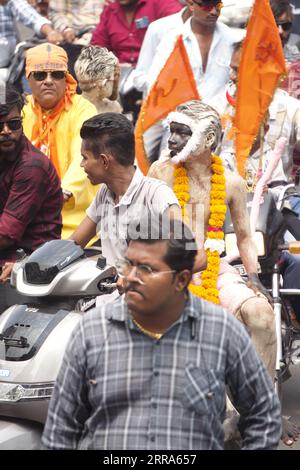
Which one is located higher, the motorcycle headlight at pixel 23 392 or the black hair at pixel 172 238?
the black hair at pixel 172 238

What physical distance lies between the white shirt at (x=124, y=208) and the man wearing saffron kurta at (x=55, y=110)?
6.53 ft

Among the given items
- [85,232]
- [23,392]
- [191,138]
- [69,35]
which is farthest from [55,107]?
[23,392]

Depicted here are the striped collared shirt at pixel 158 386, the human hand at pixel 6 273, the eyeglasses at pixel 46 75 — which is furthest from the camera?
the eyeglasses at pixel 46 75

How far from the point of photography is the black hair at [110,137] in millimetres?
5719

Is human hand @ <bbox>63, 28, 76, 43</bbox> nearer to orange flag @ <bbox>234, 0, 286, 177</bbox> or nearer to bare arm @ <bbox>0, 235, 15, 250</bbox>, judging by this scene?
orange flag @ <bbox>234, 0, 286, 177</bbox>

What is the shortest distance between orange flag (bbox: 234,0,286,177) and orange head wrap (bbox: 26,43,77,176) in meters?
1.17

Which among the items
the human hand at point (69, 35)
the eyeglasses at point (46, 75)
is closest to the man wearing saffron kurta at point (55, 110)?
the eyeglasses at point (46, 75)

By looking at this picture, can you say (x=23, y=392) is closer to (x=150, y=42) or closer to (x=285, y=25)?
(x=285, y=25)

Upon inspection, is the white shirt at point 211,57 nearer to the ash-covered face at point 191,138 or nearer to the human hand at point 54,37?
the human hand at point 54,37

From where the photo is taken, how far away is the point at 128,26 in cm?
1061

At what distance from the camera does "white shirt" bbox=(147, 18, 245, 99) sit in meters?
9.12

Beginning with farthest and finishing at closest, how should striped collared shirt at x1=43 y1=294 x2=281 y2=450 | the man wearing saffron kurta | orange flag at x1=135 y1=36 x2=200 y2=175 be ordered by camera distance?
the man wearing saffron kurta → orange flag at x1=135 y1=36 x2=200 y2=175 → striped collared shirt at x1=43 y1=294 x2=281 y2=450

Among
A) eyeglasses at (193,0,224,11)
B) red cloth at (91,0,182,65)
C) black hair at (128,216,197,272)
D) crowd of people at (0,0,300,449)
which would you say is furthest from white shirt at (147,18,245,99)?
black hair at (128,216,197,272)

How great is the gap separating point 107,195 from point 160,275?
1.86 metres
